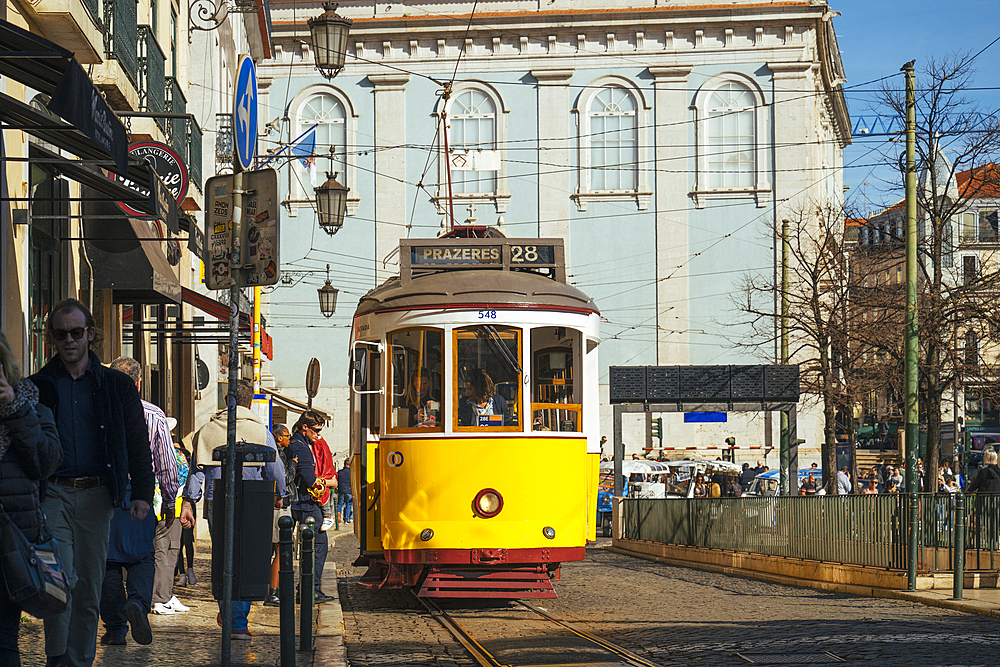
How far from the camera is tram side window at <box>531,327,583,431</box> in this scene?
42.7 feet

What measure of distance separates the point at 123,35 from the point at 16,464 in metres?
11.4

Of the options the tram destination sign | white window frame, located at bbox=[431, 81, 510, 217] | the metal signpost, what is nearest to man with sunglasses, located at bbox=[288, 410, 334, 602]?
the tram destination sign

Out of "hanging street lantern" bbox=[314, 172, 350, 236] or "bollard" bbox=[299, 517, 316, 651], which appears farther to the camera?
"hanging street lantern" bbox=[314, 172, 350, 236]

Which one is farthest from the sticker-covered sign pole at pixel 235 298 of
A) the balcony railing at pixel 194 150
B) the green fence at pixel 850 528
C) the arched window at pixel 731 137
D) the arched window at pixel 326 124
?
the arched window at pixel 731 137

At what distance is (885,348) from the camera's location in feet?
83.4

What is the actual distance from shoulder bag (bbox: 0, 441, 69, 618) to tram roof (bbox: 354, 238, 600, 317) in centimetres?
745

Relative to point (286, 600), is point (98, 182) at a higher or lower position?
higher

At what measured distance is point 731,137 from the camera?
46.7 m

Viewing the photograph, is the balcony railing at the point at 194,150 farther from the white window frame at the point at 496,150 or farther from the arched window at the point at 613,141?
the arched window at the point at 613,141

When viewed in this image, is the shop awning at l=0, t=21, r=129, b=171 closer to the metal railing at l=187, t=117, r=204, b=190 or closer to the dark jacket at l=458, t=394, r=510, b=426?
the dark jacket at l=458, t=394, r=510, b=426

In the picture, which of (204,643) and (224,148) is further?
(224,148)

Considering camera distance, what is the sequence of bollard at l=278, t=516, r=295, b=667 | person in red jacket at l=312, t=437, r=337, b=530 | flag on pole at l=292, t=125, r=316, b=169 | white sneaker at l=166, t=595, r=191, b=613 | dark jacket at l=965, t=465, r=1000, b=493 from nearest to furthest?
bollard at l=278, t=516, r=295, b=667
white sneaker at l=166, t=595, r=191, b=613
person in red jacket at l=312, t=437, r=337, b=530
dark jacket at l=965, t=465, r=1000, b=493
flag on pole at l=292, t=125, r=316, b=169

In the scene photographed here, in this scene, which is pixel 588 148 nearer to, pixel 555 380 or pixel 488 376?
pixel 555 380

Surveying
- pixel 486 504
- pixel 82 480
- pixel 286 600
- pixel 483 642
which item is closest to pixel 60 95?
A: pixel 82 480
